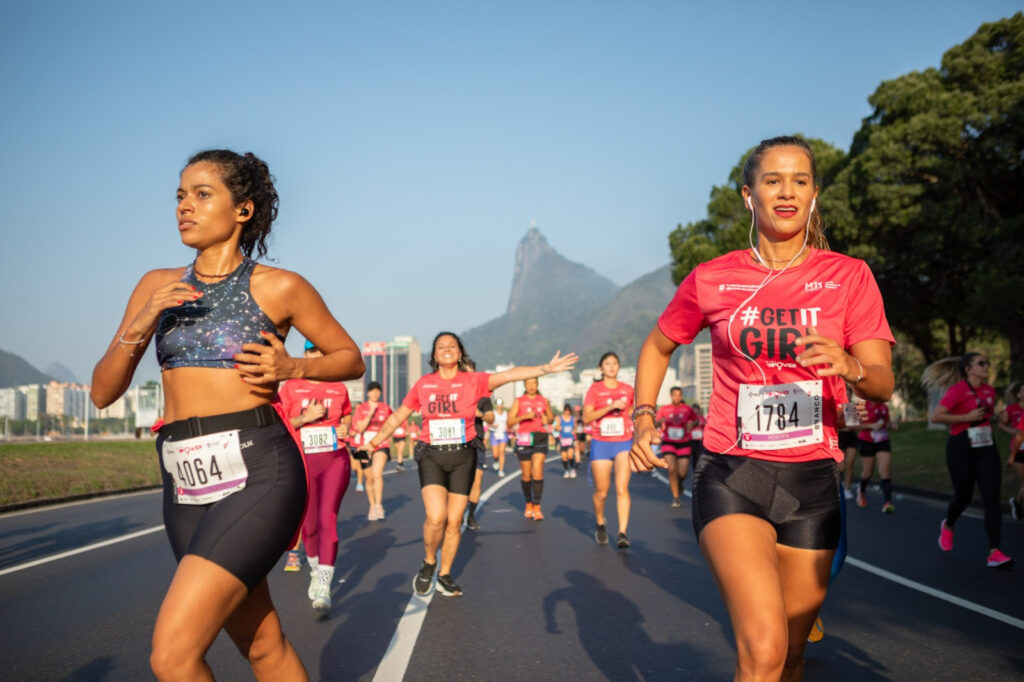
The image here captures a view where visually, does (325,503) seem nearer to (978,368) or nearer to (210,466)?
(210,466)

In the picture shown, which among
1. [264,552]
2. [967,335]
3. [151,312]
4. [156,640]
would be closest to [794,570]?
[264,552]

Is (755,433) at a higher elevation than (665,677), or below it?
higher

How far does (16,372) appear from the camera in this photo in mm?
132500

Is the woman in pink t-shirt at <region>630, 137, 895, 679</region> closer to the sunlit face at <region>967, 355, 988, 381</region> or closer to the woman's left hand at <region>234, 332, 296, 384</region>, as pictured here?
the woman's left hand at <region>234, 332, 296, 384</region>

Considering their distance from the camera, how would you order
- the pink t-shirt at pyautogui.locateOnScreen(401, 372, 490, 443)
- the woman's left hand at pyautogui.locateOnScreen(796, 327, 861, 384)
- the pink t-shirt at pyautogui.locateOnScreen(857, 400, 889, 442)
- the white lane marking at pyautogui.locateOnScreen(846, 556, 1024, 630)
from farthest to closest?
the pink t-shirt at pyautogui.locateOnScreen(857, 400, 889, 442), the pink t-shirt at pyautogui.locateOnScreen(401, 372, 490, 443), the white lane marking at pyautogui.locateOnScreen(846, 556, 1024, 630), the woman's left hand at pyautogui.locateOnScreen(796, 327, 861, 384)

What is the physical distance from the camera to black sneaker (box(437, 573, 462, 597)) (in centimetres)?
777

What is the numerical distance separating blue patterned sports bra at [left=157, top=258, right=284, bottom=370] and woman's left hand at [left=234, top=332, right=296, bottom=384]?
0.43 feet

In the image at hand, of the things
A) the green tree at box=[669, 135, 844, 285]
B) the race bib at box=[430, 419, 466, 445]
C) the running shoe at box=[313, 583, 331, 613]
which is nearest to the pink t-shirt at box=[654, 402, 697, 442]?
the race bib at box=[430, 419, 466, 445]

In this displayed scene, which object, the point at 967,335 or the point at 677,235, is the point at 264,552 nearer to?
the point at 967,335

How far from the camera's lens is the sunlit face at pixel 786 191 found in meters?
3.59

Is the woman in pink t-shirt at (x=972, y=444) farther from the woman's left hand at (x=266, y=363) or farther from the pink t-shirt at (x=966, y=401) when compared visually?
the woman's left hand at (x=266, y=363)

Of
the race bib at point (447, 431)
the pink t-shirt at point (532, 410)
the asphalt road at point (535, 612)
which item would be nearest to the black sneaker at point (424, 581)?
the asphalt road at point (535, 612)

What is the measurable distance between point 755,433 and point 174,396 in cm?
208

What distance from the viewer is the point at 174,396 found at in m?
3.24
